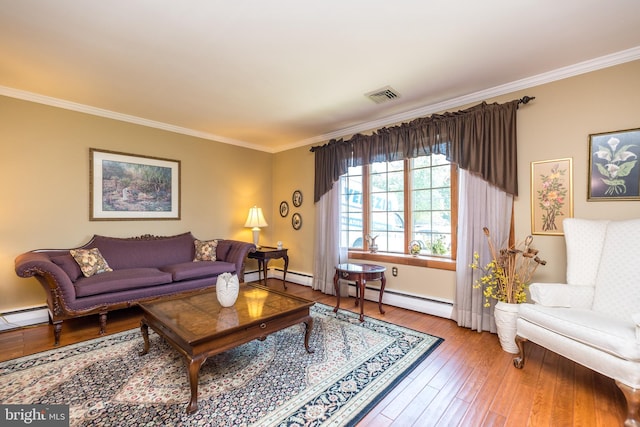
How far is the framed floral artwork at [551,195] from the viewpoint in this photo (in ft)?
8.66

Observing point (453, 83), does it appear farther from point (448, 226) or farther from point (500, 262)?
point (500, 262)

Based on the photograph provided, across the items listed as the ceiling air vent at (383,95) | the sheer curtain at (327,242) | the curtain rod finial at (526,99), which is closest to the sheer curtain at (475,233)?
the curtain rod finial at (526,99)

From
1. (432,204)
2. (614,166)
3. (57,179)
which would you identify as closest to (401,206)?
(432,204)

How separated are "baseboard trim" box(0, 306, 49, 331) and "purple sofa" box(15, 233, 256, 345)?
64cm

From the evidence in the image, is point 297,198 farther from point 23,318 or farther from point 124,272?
point 23,318

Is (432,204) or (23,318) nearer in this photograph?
(23,318)

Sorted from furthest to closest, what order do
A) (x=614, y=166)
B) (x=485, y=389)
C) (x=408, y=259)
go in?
(x=408, y=259), (x=614, y=166), (x=485, y=389)

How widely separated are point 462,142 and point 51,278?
14.6 feet

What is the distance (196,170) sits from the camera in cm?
455

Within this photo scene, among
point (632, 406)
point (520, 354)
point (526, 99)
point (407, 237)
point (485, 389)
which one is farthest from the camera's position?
point (407, 237)

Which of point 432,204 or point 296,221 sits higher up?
point 432,204

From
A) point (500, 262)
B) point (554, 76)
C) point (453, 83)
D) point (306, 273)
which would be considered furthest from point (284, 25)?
point (306, 273)

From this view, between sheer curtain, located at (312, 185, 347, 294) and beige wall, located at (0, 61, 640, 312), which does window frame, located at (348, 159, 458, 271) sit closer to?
beige wall, located at (0, 61, 640, 312)

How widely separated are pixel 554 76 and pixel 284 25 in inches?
104
